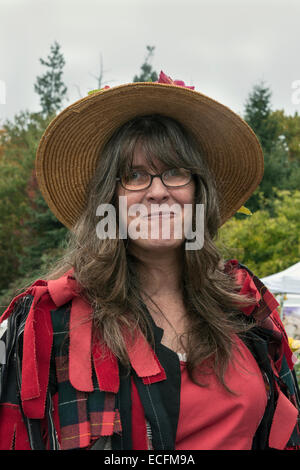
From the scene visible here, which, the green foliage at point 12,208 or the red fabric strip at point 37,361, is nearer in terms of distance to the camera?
the red fabric strip at point 37,361

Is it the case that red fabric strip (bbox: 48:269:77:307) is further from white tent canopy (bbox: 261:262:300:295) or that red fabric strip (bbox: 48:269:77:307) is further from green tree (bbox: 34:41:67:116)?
green tree (bbox: 34:41:67:116)

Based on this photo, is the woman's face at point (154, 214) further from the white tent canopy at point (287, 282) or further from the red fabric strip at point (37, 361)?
the white tent canopy at point (287, 282)

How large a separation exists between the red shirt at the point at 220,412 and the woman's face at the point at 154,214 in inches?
17.7

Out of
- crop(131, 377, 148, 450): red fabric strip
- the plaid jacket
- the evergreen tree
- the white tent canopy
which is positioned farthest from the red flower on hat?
the evergreen tree

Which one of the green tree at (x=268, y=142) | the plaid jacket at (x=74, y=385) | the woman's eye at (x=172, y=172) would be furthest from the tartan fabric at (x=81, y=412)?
the green tree at (x=268, y=142)

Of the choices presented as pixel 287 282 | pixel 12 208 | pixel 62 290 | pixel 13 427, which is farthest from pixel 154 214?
pixel 12 208

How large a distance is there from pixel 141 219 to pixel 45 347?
0.54 meters

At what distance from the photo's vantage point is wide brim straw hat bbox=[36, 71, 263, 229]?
5.26ft

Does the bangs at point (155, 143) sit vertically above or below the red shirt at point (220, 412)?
above

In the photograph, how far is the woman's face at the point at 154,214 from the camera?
1539 mm

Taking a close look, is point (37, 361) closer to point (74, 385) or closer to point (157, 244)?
point (74, 385)

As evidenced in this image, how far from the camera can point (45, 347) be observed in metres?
1.36

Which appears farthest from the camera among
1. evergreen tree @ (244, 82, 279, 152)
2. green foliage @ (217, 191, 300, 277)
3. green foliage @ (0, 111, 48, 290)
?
evergreen tree @ (244, 82, 279, 152)

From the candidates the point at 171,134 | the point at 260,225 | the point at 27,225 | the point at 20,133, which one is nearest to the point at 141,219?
the point at 171,134
